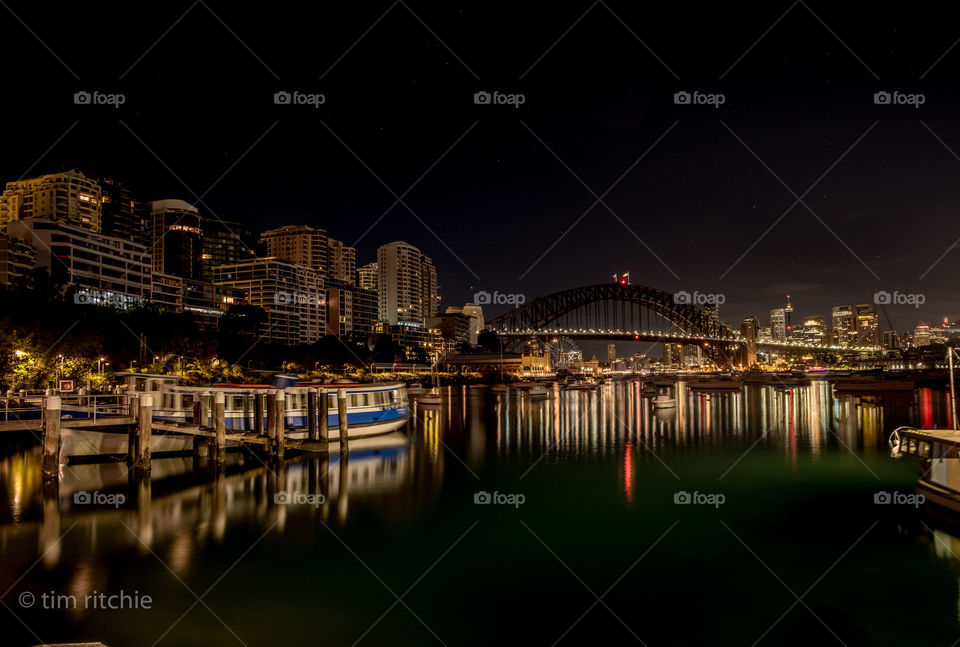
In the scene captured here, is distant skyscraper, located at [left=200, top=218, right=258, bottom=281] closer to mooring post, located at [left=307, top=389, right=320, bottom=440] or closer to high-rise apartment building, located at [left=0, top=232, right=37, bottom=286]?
high-rise apartment building, located at [left=0, top=232, right=37, bottom=286]

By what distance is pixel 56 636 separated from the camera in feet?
36.6

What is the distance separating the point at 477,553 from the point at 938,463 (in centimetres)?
1268

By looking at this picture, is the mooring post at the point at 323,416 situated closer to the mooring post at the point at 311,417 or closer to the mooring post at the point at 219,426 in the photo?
the mooring post at the point at 311,417

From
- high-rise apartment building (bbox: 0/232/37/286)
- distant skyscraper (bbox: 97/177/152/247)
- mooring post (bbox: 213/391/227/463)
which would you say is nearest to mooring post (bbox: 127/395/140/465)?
mooring post (bbox: 213/391/227/463)

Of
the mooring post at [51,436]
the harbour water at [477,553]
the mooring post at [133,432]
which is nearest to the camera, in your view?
the harbour water at [477,553]

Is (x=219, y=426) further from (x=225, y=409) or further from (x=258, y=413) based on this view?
(x=225, y=409)

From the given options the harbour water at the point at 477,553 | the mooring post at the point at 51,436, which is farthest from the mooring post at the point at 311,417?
the mooring post at the point at 51,436

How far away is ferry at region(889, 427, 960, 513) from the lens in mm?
16781

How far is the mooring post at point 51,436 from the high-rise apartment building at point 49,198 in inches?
5032

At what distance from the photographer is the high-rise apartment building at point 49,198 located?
423 ft

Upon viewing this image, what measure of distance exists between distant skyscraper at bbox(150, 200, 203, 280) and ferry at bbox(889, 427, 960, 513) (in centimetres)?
16001

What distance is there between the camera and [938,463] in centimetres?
1738

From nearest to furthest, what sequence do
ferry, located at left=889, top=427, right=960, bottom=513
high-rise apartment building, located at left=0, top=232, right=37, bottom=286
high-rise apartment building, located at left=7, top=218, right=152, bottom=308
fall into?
ferry, located at left=889, top=427, right=960, bottom=513 → high-rise apartment building, located at left=0, top=232, right=37, bottom=286 → high-rise apartment building, located at left=7, top=218, right=152, bottom=308

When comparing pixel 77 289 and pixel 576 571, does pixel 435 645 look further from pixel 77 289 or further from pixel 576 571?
pixel 77 289
